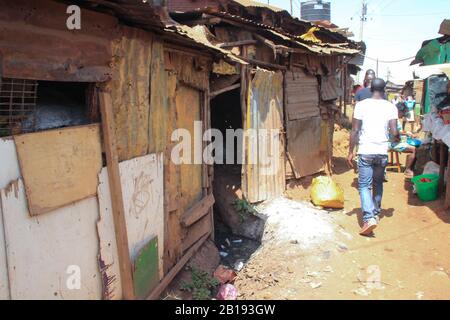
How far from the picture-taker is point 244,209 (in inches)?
312

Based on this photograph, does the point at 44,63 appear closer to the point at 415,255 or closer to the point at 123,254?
the point at 123,254

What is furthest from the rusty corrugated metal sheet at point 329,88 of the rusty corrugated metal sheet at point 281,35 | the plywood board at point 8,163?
the plywood board at point 8,163

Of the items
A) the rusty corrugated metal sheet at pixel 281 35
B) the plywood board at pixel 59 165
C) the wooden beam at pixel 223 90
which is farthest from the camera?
the rusty corrugated metal sheet at pixel 281 35

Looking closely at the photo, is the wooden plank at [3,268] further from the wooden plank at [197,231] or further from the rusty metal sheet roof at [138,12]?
the wooden plank at [197,231]

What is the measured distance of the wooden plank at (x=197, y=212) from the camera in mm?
5746

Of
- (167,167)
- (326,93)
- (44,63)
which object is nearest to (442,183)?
(326,93)

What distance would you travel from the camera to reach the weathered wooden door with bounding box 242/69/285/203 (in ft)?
25.9

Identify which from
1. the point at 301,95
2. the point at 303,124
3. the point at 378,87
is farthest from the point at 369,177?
the point at 301,95

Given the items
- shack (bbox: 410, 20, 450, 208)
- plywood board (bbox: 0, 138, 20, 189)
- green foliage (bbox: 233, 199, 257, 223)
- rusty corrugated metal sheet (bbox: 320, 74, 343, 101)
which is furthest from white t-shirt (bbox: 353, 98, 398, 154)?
plywood board (bbox: 0, 138, 20, 189)

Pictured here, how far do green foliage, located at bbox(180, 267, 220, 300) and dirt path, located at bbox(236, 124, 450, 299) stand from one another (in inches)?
18.0

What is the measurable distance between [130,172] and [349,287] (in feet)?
9.85

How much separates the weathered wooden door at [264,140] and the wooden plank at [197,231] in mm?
1439

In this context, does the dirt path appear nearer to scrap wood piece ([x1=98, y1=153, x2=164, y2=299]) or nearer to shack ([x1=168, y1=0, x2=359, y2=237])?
scrap wood piece ([x1=98, y1=153, x2=164, y2=299])

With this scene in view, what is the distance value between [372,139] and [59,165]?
15.4 ft
